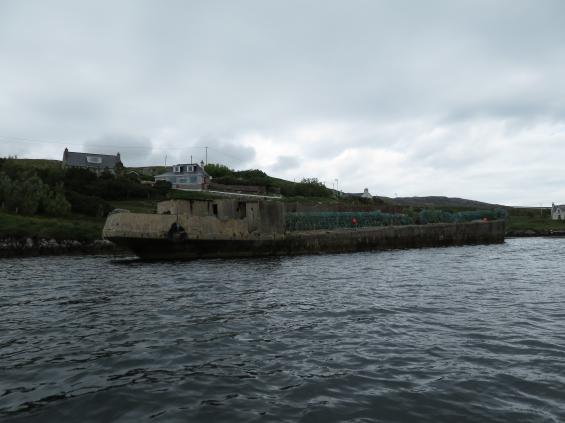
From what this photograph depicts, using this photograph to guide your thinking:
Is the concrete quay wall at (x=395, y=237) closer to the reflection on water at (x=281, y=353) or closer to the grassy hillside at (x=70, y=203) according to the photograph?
the grassy hillside at (x=70, y=203)

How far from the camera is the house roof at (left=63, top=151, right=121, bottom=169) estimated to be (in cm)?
9538

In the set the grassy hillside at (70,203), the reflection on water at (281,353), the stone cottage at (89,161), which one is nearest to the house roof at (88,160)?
the stone cottage at (89,161)

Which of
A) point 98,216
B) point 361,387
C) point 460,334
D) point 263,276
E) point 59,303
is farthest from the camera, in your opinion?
point 98,216

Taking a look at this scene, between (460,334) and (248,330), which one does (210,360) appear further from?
(460,334)

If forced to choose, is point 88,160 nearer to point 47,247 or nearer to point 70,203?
point 70,203

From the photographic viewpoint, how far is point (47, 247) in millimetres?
35844

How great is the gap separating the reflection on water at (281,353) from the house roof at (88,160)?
86583mm

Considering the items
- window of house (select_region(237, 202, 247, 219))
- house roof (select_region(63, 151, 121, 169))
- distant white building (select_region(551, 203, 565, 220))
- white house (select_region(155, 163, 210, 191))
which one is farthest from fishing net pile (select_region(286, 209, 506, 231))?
house roof (select_region(63, 151, 121, 169))

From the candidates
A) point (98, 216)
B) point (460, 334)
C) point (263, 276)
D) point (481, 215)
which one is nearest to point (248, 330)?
point (460, 334)

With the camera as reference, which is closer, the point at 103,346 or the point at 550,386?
the point at 550,386

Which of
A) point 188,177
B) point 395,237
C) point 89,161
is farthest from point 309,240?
point 89,161

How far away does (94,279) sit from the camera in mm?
18969

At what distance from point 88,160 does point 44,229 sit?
63799 millimetres

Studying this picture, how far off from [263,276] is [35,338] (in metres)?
11.7
